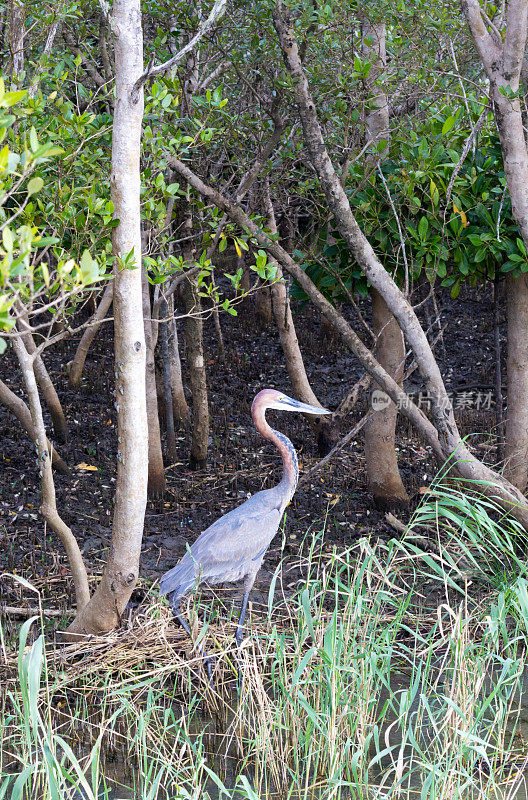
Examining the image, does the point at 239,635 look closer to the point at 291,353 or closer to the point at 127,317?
the point at 127,317

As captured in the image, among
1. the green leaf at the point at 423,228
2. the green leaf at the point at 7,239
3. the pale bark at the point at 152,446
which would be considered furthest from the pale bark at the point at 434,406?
the green leaf at the point at 7,239

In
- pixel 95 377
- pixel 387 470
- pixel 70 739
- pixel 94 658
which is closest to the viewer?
pixel 70 739

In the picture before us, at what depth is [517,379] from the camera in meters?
5.36

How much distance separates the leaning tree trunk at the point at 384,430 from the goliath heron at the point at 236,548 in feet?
5.29

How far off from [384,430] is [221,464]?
1.54m

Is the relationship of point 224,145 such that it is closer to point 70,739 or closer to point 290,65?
point 290,65

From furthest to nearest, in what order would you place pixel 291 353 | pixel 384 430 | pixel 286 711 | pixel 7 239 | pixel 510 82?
1. pixel 291 353
2. pixel 384 430
3. pixel 510 82
4. pixel 286 711
5. pixel 7 239

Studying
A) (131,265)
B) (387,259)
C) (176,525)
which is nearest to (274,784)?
(131,265)

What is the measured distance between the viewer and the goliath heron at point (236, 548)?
12.6ft

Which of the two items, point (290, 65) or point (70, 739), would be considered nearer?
point (70, 739)

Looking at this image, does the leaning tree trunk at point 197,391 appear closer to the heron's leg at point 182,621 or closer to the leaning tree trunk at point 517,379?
the leaning tree trunk at point 517,379

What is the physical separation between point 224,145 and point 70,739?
163 inches

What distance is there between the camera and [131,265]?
3254 mm

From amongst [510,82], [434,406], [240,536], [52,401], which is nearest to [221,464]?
[52,401]
